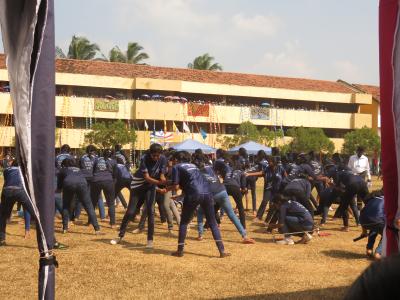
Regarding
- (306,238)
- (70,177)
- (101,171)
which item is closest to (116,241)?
(70,177)

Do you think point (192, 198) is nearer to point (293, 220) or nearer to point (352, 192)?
point (293, 220)

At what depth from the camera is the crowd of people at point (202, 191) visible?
8.69 m

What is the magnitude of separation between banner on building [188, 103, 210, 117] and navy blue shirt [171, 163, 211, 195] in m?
37.9

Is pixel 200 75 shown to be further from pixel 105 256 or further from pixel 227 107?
pixel 105 256

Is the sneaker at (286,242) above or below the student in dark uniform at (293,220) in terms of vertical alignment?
below

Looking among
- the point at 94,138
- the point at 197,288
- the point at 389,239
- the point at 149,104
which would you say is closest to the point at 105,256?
the point at 197,288

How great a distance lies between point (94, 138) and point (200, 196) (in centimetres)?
3318

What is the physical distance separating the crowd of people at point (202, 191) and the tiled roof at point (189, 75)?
109ft

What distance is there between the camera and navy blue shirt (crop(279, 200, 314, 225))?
32.8 ft

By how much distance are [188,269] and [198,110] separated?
3981 cm

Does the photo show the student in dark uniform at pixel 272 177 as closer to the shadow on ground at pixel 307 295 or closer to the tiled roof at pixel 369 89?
the shadow on ground at pixel 307 295

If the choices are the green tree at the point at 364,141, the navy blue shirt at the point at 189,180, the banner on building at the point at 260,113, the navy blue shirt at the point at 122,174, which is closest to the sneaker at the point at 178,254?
the navy blue shirt at the point at 189,180

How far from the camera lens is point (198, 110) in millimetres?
47312

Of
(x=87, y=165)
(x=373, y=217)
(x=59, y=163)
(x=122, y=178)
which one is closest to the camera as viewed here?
(x=373, y=217)
